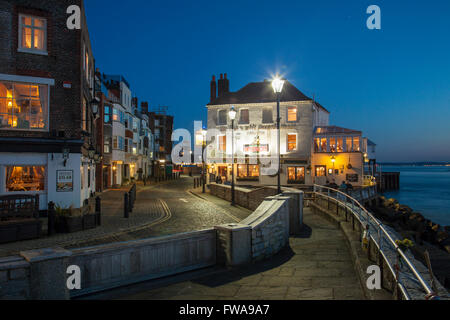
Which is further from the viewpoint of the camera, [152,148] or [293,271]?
[152,148]

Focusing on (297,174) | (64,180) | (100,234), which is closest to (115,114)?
(297,174)

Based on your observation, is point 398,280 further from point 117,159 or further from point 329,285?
point 117,159

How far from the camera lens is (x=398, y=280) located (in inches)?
206

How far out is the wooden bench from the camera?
35.7 ft

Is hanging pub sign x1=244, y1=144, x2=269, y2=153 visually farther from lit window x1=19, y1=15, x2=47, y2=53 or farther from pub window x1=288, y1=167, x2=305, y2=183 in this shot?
lit window x1=19, y1=15, x2=47, y2=53

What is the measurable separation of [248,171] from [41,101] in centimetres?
2706

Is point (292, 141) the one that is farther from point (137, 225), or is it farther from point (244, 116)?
point (137, 225)

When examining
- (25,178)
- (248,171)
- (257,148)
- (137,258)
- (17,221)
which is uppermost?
(257,148)

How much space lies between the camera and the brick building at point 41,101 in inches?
619

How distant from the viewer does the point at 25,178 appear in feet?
53.0

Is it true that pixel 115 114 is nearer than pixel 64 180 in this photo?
No

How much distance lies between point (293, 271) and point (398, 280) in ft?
10.7

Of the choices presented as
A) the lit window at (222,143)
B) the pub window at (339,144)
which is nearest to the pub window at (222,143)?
the lit window at (222,143)
